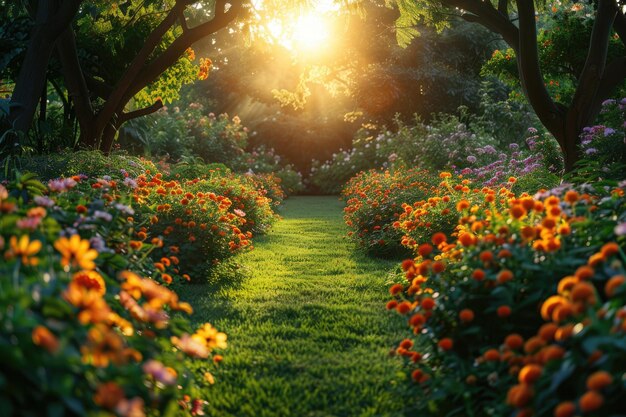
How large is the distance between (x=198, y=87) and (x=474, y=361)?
25.9m

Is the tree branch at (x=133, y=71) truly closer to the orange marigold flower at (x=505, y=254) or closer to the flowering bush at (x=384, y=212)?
the flowering bush at (x=384, y=212)

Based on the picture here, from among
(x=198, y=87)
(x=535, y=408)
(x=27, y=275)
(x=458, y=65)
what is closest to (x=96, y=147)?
(x=27, y=275)

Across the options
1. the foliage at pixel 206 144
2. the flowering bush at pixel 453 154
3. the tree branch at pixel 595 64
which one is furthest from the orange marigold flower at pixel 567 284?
the foliage at pixel 206 144

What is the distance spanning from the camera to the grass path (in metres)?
2.90

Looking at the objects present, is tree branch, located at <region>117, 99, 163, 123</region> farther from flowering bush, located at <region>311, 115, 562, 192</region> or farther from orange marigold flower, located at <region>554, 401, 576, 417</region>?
A: orange marigold flower, located at <region>554, 401, 576, 417</region>

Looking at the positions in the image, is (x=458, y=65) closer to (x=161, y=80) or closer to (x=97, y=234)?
(x=161, y=80)

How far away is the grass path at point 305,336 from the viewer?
2.90 m

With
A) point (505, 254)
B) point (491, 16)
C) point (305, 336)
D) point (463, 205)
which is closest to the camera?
point (505, 254)

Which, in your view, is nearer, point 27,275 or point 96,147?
point 27,275

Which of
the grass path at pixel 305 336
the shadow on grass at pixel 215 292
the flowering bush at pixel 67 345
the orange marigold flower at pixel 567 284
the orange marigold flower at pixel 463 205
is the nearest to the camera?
the flowering bush at pixel 67 345

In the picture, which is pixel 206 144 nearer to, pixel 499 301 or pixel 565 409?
pixel 499 301

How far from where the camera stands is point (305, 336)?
13.1ft

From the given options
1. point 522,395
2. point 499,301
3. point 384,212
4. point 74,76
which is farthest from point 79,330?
point 74,76

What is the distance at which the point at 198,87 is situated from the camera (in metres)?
26.9
